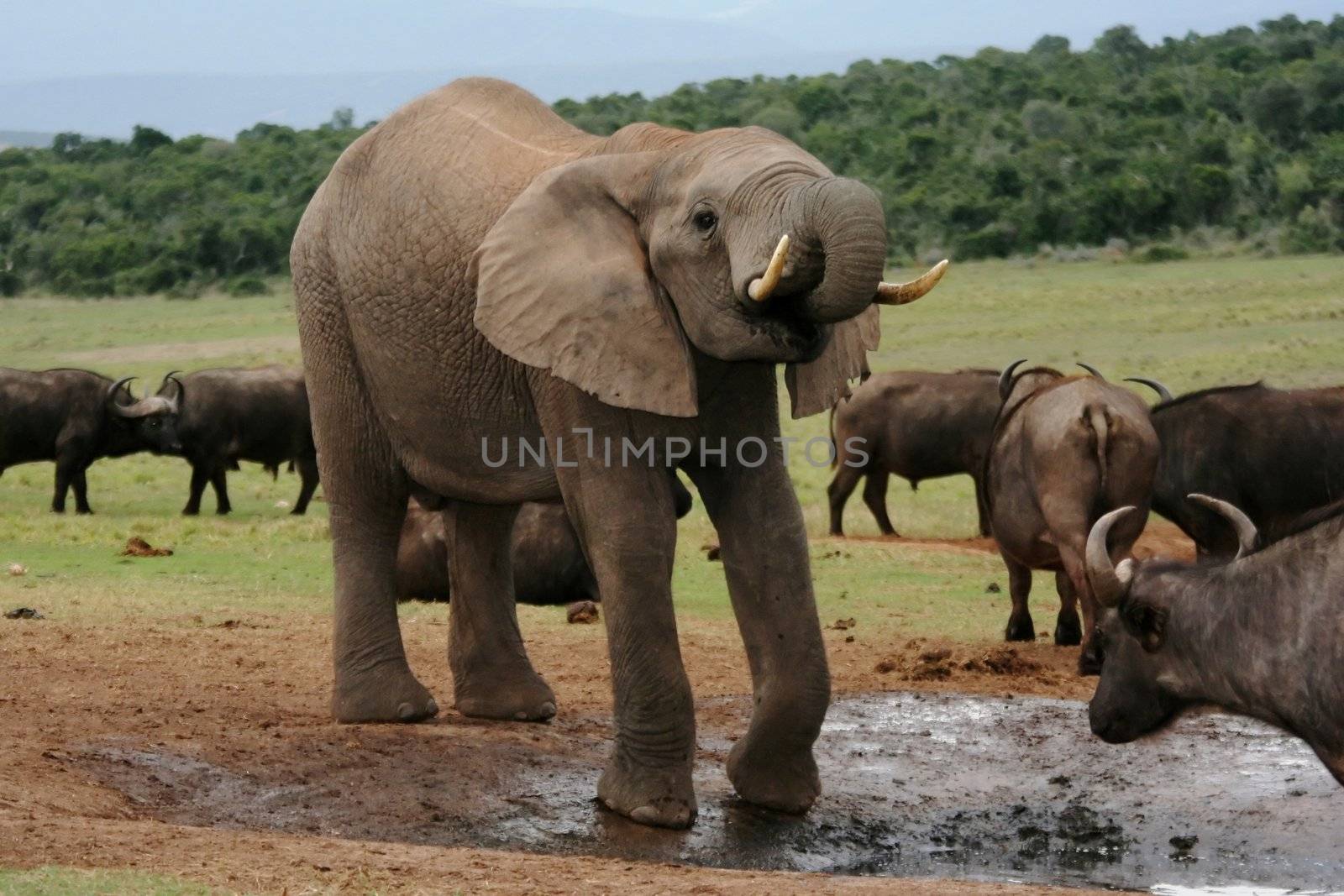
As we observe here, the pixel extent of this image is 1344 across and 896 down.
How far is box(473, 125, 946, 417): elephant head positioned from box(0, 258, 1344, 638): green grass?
5.79 m

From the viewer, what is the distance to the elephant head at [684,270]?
7418 mm

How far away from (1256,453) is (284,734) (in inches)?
A: 319

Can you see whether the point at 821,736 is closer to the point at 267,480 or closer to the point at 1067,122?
the point at 267,480

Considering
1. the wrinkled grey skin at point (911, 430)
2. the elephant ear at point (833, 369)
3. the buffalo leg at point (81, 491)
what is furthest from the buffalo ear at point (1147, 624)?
the buffalo leg at point (81, 491)

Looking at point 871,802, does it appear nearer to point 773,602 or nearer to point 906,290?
point 773,602

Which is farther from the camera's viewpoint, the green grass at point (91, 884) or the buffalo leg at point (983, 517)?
the buffalo leg at point (983, 517)

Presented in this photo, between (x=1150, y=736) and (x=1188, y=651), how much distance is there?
564 millimetres

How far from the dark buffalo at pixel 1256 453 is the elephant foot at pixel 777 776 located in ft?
21.3

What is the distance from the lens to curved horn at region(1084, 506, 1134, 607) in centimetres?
816

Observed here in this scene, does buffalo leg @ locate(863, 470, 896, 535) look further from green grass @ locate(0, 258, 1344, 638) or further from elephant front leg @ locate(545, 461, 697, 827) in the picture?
elephant front leg @ locate(545, 461, 697, 827)

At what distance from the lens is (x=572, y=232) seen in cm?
851

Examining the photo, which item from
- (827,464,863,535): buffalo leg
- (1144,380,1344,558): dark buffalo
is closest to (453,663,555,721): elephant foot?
(1144,380,1344,558): dark buffalo

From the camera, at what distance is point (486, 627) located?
1066 cm

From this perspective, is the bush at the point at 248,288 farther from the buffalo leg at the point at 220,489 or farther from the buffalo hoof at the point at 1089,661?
the buffalo hoof at the point at 1089,661
